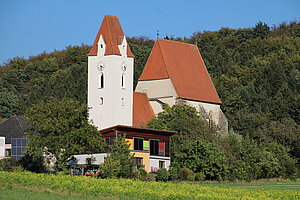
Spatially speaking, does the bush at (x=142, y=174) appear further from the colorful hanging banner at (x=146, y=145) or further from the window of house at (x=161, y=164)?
the window of house at (x=161, y=164)

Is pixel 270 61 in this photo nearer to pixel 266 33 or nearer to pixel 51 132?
pixel 266 33

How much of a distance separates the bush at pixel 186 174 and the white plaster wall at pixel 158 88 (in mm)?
16208

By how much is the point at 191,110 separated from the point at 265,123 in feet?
48.6

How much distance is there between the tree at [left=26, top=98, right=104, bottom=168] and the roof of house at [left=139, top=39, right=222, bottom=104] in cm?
2075

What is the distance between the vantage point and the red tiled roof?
224 ft

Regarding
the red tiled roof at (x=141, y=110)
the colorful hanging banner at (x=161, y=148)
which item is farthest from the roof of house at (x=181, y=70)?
the colorful hanging banner at (x=161, y=148)

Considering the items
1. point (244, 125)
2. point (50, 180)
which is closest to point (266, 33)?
point (244, 125)

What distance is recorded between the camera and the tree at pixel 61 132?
1953 inches

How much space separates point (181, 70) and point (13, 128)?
59.1ft

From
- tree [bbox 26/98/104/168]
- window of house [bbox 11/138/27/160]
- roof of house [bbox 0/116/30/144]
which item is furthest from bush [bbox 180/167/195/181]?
roof of house [bbox 0/116/30/144]

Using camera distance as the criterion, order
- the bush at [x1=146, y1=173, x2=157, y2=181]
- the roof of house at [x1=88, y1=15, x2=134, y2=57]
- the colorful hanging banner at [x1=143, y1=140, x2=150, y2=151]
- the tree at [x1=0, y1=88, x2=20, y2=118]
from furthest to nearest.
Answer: the tree at [x1=0, y1=88, x2=20, y2=118], the roof of house at [x1=88, y1=15, x2=134, y2=57], the colorful hanging banner at [x1=143, y1=140, x2=150, y2=151], the bush at [x1=146, y1=173, x2=157, y2=181]

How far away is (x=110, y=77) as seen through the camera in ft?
219

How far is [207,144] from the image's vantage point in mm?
56906

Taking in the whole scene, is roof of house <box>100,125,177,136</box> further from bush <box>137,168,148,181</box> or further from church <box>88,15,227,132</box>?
church <box>88,15,227,132</box>
